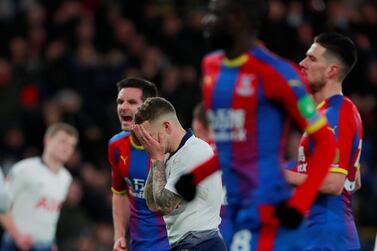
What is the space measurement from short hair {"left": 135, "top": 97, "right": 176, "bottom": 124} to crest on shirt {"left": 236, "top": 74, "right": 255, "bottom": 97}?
4.86 ft

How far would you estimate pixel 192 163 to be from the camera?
652 cm

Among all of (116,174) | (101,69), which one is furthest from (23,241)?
(101,69)

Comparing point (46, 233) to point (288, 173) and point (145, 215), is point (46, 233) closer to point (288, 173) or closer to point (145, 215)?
point (145, 215)

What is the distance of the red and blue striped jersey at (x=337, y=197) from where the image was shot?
625 cm

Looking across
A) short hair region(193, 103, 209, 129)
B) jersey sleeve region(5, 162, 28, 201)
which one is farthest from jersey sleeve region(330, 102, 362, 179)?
jersey sleeve region(5, 162, 28, 201)

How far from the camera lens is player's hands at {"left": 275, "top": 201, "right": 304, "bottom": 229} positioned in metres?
4.74

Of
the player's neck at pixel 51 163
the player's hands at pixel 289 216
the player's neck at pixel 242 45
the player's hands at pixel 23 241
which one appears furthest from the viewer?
the player's neck at pixel 51 163

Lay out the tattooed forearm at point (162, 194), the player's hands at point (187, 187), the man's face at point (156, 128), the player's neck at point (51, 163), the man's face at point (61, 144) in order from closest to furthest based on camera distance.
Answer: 1. the player's hands at point (187, 187)
2. the tattooed forearm at point (162, 194)
3. the man's face at point (156, 128)
4. the man's face at point (61, 144)
5. the player's neck at point (51, 163)

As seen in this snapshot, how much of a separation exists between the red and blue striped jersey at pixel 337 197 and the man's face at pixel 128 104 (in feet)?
5.24

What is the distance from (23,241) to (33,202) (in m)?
0.56

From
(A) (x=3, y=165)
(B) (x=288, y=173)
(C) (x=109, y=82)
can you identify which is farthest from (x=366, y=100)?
(B) (x=288, y=173)

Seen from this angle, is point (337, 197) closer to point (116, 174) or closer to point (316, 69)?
point (316, 69)

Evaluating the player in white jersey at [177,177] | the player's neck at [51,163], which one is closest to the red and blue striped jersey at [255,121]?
the player in white jersey at [177,177]

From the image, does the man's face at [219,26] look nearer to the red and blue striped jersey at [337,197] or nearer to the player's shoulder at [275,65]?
the player's shoulder at [275,65]
